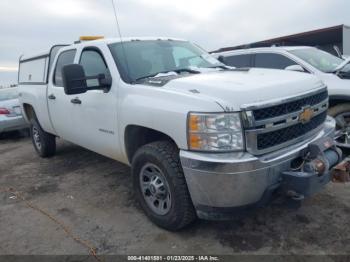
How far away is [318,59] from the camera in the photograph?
643 cm

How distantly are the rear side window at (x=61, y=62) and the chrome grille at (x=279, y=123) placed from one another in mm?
3080

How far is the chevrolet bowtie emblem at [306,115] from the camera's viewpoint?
321 cm

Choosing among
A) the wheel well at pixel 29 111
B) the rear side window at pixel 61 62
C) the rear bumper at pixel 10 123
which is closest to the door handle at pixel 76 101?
the rear side window at pixel 61 62

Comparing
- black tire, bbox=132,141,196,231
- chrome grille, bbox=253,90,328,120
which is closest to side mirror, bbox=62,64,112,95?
black tire, bbox=132,141,196,231

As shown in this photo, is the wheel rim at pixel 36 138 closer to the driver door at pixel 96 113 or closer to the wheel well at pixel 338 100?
the driver door at pixel 96 113

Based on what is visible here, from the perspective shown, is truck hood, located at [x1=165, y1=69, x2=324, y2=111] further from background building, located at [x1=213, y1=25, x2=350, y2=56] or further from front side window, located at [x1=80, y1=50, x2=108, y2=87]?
background building, located at [x1=213, y1=25, x2=350, y2=56]

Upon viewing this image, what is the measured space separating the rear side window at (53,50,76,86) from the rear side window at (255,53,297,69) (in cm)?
367

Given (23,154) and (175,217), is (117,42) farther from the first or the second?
(23,154)

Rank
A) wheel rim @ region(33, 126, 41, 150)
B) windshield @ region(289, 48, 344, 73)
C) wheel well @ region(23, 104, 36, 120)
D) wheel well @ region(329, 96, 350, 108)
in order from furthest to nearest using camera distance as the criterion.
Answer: wheel rim @ region(33, 126, 41, 150), wheel well @ region(23, 104, 36, 120), windshield @ region(289, 48, 344, 73), wheel well @ region(329, 96, 350, 108)

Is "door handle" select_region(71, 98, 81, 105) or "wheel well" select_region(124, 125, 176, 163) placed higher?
"door handle" select_region(71, 98, 81, 105)

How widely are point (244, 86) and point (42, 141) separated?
15.7 feet

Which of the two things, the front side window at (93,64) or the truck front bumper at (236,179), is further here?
the front side window at (93,64)

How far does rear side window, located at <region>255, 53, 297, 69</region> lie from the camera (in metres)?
6.51

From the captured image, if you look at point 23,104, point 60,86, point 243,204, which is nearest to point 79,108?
point 60,86
